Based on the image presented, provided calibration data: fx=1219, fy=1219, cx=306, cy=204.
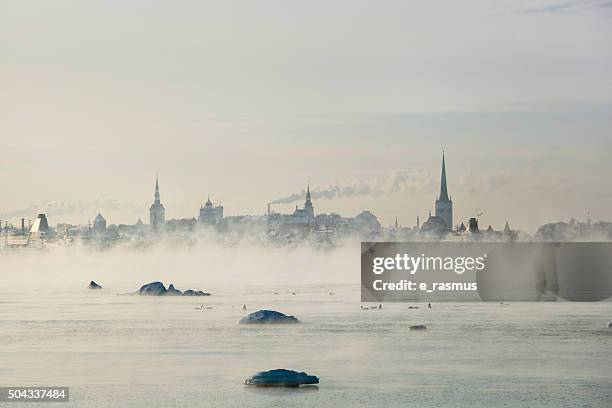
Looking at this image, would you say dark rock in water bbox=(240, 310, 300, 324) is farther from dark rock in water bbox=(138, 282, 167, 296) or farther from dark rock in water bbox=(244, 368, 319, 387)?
dark rock in water bbox=(138, 282, 167, 296)

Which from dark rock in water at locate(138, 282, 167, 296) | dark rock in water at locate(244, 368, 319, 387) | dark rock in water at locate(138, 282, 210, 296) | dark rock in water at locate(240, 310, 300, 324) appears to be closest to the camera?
dark rock in water at locate(244, 368, 319, 387)

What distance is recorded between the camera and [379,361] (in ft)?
195

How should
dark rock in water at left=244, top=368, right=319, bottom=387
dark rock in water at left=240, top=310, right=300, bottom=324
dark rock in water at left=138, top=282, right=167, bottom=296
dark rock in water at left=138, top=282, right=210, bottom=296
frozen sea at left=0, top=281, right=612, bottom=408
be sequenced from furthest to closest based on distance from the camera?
dark rock in water at left=138, top=282, right=167, bottom=296 → dark rock in water at left=138, top=282, right=210, bottom=296 → dark rock in water at left=240, top=310, right=300, bottom=324 → dark rock in water at left=244, top=368, right=319, bottom=387 → frozen sea at left=0, top=281, right=612, bottom=408

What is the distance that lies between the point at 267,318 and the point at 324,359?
34.1 m

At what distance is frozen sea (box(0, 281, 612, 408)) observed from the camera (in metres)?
46.5

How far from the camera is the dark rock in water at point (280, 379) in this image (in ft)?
162

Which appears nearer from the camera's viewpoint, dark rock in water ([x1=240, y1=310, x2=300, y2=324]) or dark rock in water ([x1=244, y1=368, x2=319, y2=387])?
dark rock in water ([x1=244, y1=368, x2=319, y2=387])

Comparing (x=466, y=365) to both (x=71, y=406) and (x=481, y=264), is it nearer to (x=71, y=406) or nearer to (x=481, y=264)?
(x=71, y=406)

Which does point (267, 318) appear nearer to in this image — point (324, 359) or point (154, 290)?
point (324, 359)

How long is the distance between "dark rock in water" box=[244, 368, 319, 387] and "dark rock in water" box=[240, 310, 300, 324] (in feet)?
138

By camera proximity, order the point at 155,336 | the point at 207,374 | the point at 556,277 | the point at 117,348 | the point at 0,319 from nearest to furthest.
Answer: the point at 207,374, the point at 117,348, the point at 155,336, the point at 0,319, the point at 556,277

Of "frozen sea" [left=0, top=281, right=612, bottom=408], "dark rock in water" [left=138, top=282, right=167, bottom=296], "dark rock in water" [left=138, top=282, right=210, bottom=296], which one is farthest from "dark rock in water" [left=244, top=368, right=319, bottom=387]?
"dark rock in water" [left=138, top=282, right=167, bottom=296]

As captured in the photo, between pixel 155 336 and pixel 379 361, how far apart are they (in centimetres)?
2363

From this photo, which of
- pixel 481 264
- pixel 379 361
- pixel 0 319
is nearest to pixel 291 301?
pixel 481 264
